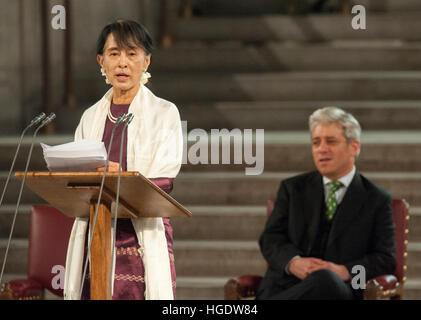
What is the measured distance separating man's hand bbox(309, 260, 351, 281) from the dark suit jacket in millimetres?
39

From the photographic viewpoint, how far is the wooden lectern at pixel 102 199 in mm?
2131

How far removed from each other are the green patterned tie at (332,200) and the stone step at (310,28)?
152 inches

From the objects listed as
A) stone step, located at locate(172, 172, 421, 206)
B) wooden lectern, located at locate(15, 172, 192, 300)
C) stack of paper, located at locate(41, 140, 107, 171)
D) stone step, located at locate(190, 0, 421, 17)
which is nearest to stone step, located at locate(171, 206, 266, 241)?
stone step, located at locate(172, 172, 421, 206)

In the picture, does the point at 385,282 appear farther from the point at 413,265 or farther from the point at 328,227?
the point at 413,265

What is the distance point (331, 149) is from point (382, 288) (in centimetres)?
71

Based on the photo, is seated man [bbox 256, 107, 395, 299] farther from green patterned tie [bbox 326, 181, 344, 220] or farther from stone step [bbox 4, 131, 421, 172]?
stone step [bbox 4, 131, 421, 172]

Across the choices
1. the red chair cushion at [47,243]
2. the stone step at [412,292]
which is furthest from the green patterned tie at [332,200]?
the red chair cushion at [47,243]

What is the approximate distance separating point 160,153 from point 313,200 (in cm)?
133

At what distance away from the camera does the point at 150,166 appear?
2496 mm

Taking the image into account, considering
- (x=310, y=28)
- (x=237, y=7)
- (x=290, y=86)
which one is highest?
(x=237, y=7)

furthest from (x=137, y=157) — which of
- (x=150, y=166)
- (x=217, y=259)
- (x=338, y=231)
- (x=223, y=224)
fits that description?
(x=223, y=224)

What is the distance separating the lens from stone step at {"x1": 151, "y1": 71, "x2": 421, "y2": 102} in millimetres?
6383
